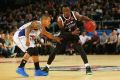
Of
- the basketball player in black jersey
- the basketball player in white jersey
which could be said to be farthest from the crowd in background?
the basketball player in black jersey

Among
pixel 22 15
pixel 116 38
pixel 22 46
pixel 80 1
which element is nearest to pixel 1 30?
pixel 22 15

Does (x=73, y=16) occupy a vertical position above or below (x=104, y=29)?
above

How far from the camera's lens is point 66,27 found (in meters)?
9.09

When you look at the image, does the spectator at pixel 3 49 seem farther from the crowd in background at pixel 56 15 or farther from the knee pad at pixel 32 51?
the knee pad at pixel 32 51

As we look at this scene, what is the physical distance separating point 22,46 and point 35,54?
0.39 meters

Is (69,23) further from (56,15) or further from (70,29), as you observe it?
(56,15)

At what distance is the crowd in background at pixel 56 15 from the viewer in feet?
57.2

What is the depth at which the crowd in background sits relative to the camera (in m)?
17.4

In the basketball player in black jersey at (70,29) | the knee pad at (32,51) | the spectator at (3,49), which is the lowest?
the spectator at (3,49)

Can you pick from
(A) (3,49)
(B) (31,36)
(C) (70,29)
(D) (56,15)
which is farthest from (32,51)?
(D) (56,15)

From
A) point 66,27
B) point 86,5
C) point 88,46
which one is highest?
point 66,27

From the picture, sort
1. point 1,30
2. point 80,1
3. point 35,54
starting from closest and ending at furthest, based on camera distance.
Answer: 1. point 35,54
2. point 1,30
3. point 80,1

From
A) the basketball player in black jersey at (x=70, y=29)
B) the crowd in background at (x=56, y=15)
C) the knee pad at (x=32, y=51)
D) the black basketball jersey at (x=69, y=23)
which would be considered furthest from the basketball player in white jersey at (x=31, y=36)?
the crowd in background at (x=56, y=15)

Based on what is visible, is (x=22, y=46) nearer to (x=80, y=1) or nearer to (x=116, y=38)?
(x=116, y=38)
